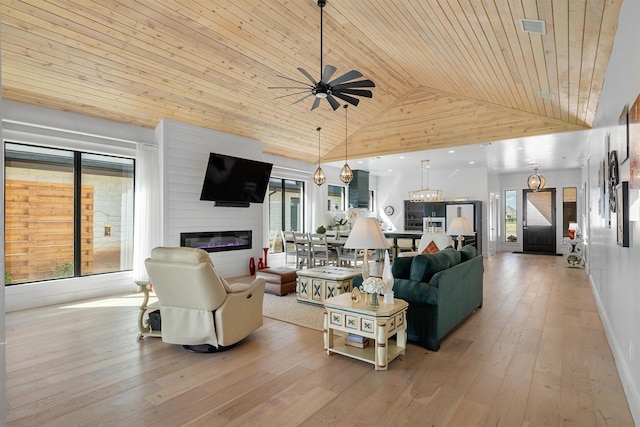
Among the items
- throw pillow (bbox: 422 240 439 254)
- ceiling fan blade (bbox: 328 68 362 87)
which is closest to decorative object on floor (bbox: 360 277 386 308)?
ceiling fan blade (bbox: 328 68 362 87)

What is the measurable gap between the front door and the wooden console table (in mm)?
9407

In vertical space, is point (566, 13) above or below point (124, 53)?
below

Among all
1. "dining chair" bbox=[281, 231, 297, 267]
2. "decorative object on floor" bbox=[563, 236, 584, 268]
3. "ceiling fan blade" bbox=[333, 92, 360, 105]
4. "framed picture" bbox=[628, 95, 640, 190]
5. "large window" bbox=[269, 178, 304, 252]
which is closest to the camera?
"framed picture" bbox=[628, 95, 640, 190]

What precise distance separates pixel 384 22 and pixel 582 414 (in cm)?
444

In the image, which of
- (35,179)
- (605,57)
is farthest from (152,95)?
(605,57)

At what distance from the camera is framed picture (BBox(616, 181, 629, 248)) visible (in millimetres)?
2568

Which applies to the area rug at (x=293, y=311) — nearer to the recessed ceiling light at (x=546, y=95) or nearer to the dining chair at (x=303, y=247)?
the dining chair at (x=303, y=247)

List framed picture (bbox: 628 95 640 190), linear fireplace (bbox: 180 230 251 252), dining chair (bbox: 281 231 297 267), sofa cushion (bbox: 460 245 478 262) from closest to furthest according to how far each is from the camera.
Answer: framed picture (bbox: 628 95 640 190)
sofa cushion (bbox: 460 245 478 262)
linear fireplace (bbox: 180 230 251 252)
dining chair (bbox: 281 231 297 267)

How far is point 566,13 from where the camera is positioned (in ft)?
10.3

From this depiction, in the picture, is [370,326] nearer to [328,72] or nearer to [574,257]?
[328,72]

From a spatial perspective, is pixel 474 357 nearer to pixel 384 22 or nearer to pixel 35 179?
pixel 384 22

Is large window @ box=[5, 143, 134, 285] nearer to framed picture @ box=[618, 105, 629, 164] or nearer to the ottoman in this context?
the ottoman

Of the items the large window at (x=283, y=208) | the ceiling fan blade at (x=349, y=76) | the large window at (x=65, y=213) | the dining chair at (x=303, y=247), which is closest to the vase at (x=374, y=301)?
the ceiling fan blade at (x=349, y=76)

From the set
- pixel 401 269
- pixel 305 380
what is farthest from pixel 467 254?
pixel 305 380
